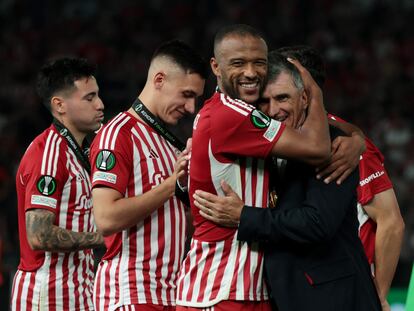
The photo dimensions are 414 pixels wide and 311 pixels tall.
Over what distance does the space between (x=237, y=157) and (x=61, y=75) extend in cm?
217

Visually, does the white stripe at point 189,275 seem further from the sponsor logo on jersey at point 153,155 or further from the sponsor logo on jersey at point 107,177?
the sponsor logo on jersey at point 153,155

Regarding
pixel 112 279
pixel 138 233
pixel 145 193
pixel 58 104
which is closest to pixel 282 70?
pixel 145 193

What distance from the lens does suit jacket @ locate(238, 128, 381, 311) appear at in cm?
374

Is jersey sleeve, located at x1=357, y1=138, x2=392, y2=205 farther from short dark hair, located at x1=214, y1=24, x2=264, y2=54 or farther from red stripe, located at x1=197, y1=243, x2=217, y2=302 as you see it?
red stripe, located at x1=197, y1=243, x2=217, y2=302

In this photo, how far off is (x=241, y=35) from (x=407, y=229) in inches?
313

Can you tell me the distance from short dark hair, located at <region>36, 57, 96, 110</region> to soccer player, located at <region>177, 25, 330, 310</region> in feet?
6.20

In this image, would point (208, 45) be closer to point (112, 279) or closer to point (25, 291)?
point (25, 291)

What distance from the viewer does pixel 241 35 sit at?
159 inches

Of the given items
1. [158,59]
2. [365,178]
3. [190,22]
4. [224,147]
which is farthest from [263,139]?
[190,22]

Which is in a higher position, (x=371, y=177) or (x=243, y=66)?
(x=243, y=66)

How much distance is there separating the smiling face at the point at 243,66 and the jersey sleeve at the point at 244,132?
17 cm

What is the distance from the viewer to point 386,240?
4.60 metres

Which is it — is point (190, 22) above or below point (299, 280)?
above

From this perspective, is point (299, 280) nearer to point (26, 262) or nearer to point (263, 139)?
point (263, 139)
